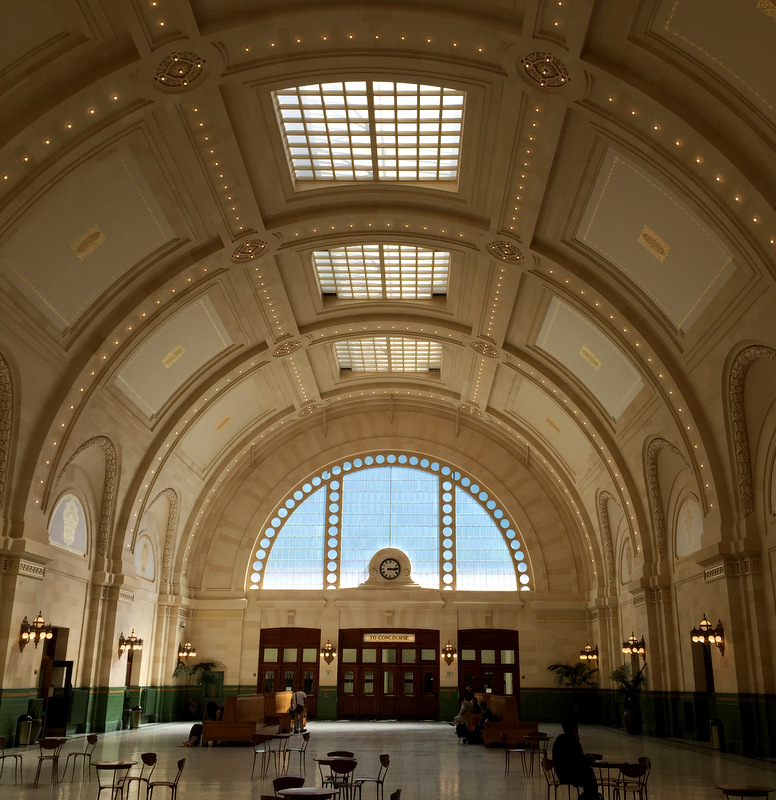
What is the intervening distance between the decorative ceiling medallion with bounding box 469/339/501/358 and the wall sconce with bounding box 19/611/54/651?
1449 centimetres

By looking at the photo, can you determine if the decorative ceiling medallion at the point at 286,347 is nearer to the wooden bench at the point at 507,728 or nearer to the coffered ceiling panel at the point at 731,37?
the wooden bench at the point at 507,728

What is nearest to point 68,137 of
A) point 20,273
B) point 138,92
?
point 138,92

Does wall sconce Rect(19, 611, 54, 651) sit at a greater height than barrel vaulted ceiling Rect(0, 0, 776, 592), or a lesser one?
lesser

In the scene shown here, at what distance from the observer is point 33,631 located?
1966 centimetres

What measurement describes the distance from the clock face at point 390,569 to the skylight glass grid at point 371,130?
18.4m

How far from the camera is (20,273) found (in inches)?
641

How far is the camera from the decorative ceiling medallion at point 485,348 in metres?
25.5

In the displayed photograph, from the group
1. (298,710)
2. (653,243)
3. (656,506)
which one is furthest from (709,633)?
(298,710)

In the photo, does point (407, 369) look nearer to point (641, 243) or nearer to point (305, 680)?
point (305, 680)

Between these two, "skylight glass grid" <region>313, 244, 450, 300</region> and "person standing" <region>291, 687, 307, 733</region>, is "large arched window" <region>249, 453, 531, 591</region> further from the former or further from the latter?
"skylight glass grid" <region>313, 244, 450, 300</region>

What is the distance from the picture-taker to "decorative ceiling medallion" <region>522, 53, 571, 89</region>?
45.5 feet

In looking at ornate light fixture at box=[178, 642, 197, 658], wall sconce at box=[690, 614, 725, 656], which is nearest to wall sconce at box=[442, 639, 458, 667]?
ornate light fixture at box=[178, 642, 197, 658]

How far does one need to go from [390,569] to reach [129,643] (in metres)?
11.1

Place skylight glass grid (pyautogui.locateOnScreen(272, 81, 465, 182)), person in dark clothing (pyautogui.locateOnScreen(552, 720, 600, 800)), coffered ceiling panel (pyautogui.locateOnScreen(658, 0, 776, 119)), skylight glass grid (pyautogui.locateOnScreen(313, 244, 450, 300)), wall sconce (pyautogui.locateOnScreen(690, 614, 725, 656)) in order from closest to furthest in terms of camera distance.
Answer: person in dark clothing (pyautogui.locateOnScreen(552, 720, 600, 800)), coffered ceiling panel (pyautogui.locateOnScreen(658, 0, 776, 119)), skylight glass grid (pyautogui.locateOnScreen(272, 81, 465, 182)), wall sconce (pyautogui.locateOnScreen(690, 614, 725, 656)), skylight glass grid (pyautogui.locateOnScreen(313, 244, 450, 300))
